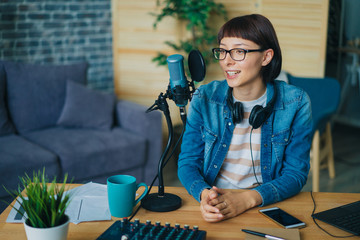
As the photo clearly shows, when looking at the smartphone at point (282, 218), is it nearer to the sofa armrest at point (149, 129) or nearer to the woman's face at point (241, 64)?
the woman's face at point (241, 64)

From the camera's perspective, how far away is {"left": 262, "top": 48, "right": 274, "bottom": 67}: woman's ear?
1.52 m

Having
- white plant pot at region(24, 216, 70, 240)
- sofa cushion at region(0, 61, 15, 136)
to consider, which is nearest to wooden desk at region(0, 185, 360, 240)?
white plant pot at region(24, 216, 70, 240)

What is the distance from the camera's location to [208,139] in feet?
5.11

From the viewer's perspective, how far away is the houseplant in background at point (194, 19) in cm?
334

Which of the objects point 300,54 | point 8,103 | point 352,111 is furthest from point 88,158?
point 352,111

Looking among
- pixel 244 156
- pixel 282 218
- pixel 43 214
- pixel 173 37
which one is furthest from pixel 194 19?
pixel 43 214

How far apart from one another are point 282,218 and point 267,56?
2.06 ft

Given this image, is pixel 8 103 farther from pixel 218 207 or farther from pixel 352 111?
pixel 352 111

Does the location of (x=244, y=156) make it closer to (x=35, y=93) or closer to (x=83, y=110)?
(x=83, y=110)

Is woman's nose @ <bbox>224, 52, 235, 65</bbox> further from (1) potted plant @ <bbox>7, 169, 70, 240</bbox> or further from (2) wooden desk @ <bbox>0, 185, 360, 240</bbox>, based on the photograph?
(1) potted plant @ <bbox>7, 169, 70, 240</bbox>

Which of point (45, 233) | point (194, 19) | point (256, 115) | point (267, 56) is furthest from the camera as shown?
point (194, 19)

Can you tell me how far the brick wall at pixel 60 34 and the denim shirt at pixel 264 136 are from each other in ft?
7.53

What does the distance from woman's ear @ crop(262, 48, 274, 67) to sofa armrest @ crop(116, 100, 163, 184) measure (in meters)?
1.50

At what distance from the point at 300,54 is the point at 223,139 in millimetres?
2461
